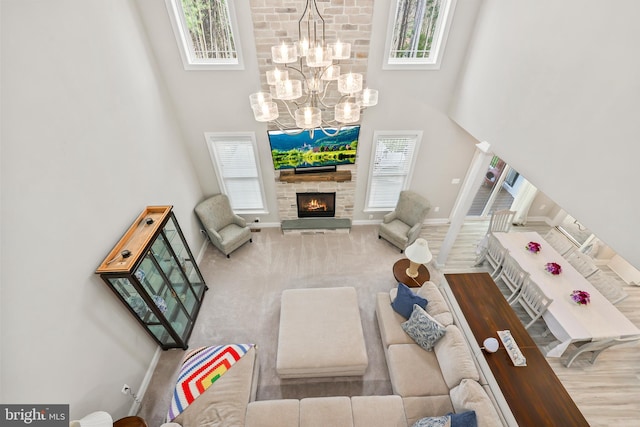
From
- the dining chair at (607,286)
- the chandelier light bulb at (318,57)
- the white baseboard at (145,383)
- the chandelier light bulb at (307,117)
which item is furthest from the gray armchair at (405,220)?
the white baseboard at (145,383)

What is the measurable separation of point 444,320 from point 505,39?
143 inches

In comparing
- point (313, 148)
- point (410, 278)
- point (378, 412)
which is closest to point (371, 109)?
point (313, 148)

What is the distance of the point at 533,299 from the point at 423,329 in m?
1.77

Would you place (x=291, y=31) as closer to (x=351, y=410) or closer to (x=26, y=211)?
Answer: (x=26, y=211)

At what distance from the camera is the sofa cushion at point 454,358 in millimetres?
2963

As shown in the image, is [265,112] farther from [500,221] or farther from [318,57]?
[500,221]

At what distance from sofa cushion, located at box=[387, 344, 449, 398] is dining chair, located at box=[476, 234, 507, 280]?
7.28ft

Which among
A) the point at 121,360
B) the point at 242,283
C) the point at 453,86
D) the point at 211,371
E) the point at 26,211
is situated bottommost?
the point at 242,283

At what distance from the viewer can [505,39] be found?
10.7ft

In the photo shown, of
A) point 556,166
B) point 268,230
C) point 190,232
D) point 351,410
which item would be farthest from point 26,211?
point 556,166

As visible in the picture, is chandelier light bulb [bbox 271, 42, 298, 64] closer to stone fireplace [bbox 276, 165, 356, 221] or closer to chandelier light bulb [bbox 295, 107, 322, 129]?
chandelier light bulb [bbox 295, 107, 322, 129]

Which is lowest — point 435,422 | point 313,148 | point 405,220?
point 405,220

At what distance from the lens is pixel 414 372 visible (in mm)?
3193

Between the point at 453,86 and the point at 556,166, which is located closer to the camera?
the point at 556,166
